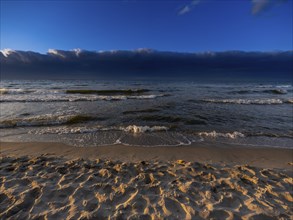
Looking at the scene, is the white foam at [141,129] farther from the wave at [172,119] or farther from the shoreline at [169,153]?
the shoreline at [169,153]

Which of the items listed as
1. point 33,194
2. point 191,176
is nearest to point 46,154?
point 33,194

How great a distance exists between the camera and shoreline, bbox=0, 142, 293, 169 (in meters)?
5.42

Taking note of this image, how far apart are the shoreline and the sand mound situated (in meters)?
0.60

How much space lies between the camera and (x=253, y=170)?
15.2ft

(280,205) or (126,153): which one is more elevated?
(280,205)

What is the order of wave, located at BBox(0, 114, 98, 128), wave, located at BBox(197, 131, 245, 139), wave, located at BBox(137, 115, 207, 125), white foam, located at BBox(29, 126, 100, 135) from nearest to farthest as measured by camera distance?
wave, located at BBox(197, 131, 245, 139) → white foam, located at BBox(29, 126, 100, 135) → wave, located at BBox(0, 114, 98, 128) → wave, located at BBox(137, 115, 207, 125)

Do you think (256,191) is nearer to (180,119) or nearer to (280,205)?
(280,205)

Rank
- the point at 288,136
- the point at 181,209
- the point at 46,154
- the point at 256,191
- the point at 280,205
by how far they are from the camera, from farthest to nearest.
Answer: the point at 288,136 → the point at 46,154 → the point at 256,191 → the point at 280,205 → the point at 181,209

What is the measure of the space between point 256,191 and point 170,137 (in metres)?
4.19

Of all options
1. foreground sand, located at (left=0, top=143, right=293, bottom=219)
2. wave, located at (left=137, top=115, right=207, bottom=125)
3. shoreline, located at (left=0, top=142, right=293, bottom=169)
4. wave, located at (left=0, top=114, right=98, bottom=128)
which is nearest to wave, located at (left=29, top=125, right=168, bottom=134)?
wave, located at (left=0, top=114, right=98, bottom=128)

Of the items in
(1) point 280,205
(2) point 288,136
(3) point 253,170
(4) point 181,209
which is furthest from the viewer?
(2) point 288,136

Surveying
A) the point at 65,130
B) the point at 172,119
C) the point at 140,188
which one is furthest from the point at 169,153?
the point at 65,130

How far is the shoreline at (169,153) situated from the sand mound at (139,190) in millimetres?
602

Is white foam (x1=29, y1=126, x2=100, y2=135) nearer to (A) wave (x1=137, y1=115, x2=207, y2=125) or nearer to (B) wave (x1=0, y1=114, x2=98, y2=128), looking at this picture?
(B) wave (x1=0, y1=114, x2=98, y2=128)
